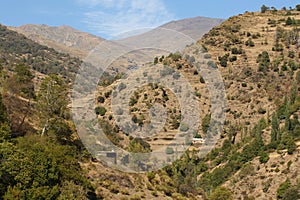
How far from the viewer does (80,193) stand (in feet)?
73.3

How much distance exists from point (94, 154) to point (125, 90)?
41.1m

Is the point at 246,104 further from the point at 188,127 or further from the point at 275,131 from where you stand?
the point at 275,131

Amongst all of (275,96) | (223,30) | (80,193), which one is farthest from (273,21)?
(80,193)

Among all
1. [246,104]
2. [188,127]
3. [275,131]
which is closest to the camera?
[275,131]

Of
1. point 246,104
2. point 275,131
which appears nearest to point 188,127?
point 275,131

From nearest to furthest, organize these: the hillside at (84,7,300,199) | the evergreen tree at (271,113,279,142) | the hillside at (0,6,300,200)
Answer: the hillside at (0,6,300,200) < the hillside at (84,7,300,199) < the evergreen tree at (271,113,279,142)

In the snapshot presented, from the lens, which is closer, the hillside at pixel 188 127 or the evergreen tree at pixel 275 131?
the hillside at pixel 188 127

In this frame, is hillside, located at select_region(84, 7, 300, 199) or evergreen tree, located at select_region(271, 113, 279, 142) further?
evergreen tree, located at select_region(271, 113, 279, 142)


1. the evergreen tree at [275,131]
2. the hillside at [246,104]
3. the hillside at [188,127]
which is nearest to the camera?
the hillside at [188,127]

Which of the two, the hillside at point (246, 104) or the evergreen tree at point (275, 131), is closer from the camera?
the hillside at point (246, 104)

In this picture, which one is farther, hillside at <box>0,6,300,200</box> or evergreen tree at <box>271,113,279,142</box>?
evergreen tree at <box>271,113,279,142</box>

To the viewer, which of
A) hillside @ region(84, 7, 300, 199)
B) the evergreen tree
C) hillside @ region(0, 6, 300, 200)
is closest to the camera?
hillside @ region(0, 6, 300, 200)

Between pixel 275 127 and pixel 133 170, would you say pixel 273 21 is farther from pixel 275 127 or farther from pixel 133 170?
pixel 133 170

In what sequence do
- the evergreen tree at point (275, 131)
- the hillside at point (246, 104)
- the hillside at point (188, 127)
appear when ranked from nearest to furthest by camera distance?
the hillside at point (188, 127), the hillside at point (246, 104), the evergreen tree at point (275, 131)
